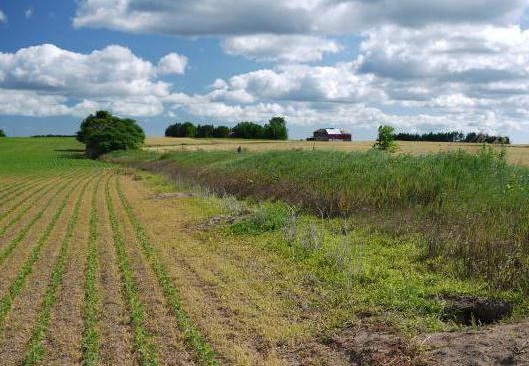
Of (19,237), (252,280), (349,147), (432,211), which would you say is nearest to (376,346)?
(252,280)

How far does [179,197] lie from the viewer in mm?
24984

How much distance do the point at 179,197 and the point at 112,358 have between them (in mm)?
18202

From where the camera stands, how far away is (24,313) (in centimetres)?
869

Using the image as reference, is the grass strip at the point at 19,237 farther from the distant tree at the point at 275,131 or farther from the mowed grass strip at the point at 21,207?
the distant tree at the point at 275,131

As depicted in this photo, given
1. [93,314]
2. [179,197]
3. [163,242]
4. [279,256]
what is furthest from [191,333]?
[179,197]

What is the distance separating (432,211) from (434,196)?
1.21m

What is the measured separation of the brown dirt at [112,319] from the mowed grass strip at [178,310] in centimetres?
71

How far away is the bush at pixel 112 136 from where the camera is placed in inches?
3219

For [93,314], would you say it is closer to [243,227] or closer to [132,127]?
[243,227]

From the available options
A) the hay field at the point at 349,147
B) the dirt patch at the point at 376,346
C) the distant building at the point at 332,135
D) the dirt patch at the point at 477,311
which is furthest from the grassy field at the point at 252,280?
the distant building at the point at 332,135

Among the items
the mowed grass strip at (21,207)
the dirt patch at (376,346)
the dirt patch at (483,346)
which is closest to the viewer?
the dirt patch at (483,346)

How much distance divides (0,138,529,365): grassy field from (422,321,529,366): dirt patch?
0.12 meters

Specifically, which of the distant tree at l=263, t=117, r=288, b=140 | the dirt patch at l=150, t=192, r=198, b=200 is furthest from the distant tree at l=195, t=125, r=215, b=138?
the dirt patch at l=150, t=192, r=198, b=200

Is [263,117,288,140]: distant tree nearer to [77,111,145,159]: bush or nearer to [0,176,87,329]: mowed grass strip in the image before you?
[77,111,145,159]: bush
